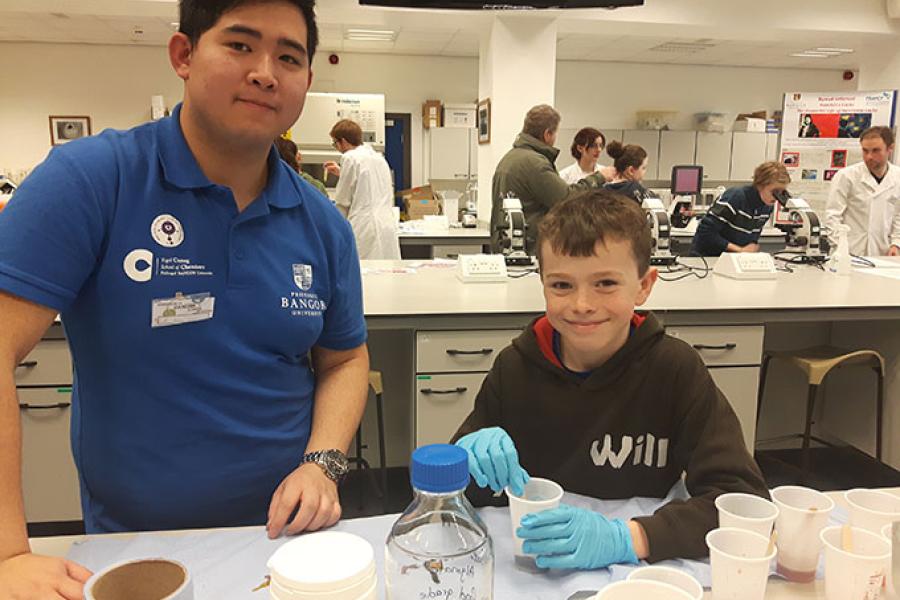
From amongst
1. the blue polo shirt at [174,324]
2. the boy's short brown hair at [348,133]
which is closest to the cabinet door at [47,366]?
the blue polo shirt at [174,324]

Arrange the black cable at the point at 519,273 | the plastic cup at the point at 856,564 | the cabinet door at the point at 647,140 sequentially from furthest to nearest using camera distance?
1. the cabinet door at the point at 647,140
2. the black cable at the point at 519,273
3. the plastic cup at the point at 856,564

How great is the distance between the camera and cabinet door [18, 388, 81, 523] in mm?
2311

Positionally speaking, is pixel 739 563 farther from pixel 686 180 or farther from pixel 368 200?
pixel 686 180

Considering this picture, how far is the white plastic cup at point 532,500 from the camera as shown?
2.93ft

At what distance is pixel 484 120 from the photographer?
5.70 meters

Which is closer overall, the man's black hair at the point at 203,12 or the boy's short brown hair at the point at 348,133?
the man's black hair at the point at 203,12

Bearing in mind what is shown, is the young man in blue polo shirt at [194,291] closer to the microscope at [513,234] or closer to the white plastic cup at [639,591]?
the white plastic cup at [639,591]

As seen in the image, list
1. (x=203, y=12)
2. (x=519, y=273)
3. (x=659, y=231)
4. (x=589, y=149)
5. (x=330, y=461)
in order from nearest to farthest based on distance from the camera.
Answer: (x=203, y=12) → (x=330, y=461) → (x=519, y=273) → (x=659, y=231) → (x=589, y=149)

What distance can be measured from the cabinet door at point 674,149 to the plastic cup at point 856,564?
8096 millimetres

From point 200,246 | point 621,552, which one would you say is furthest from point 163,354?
point 621,552

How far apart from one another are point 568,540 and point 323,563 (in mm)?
360

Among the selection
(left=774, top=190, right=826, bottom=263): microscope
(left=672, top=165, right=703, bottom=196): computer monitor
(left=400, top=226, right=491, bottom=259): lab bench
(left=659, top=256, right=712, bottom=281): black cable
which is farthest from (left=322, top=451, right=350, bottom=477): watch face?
(left=672, top=165, right=703, bottom=196): computer monitor

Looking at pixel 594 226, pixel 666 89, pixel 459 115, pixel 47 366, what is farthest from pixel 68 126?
pixel 594 226

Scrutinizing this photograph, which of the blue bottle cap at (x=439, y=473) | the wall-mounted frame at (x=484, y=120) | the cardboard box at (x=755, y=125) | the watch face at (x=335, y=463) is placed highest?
the cardboard box at (x=755, y=125)
